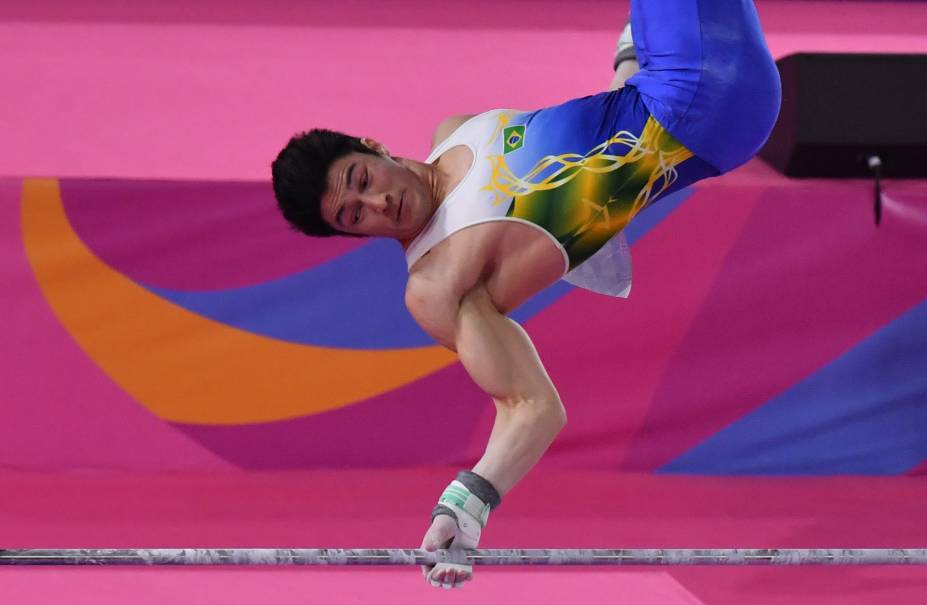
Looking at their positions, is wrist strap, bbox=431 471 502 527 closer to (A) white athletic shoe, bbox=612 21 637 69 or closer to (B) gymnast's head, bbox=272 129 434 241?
(B) gymnast's head, bbox=272 129 434 241

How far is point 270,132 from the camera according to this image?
3.02 m

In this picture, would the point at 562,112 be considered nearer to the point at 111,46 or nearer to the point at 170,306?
the point at 170,306

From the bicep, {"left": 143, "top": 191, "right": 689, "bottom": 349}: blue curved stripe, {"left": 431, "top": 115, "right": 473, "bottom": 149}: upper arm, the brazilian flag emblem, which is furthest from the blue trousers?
{"left": 143, "top": 191, "right": 689, "bottom": 349}: blue curved stripe

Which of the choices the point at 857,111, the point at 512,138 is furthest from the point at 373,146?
the point at 857,111

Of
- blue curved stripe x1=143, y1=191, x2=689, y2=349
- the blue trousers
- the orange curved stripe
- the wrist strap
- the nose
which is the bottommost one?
the wrist strap

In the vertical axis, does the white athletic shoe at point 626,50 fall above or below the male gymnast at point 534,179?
above

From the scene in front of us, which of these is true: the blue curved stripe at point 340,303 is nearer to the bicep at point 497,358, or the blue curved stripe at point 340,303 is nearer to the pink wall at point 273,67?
the pink wall at point 273,67

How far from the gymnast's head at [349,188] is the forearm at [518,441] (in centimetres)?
35

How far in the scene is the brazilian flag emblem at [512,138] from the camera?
1.79 metres

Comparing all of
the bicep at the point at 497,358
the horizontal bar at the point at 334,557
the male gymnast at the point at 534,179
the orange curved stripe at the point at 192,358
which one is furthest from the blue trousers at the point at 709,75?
the orange curved stripe at the point at 192,358

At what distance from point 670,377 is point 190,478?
Result: 1.19 metres

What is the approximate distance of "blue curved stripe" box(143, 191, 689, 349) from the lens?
2715 mm

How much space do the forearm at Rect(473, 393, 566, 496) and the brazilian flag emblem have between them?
1.33 ft

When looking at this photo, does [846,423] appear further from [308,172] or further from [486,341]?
[308,172]
